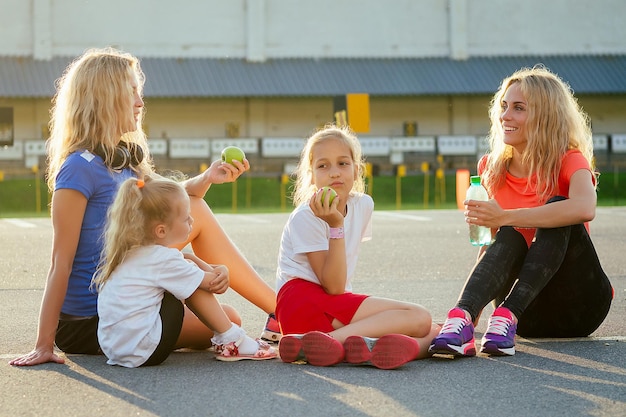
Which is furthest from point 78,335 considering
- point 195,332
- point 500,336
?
point 500,336

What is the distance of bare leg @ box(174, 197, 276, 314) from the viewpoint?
543cm

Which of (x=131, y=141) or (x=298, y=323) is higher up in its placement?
(x=131, y=141)

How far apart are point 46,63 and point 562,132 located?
3455 cm

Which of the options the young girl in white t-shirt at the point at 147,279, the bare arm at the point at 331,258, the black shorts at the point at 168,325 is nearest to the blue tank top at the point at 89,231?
the young girl in white t-shirt at the point at 147,279

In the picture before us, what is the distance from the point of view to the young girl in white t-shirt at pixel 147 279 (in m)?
4.58

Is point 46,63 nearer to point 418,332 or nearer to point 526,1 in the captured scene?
point 526,1

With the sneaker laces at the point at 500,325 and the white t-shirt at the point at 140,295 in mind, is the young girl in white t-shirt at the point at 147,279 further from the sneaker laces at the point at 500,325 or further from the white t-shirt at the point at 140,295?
the sneaker laces at the point at 500,325

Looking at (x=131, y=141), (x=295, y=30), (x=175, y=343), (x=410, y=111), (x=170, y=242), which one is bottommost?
(x=175, y=343)

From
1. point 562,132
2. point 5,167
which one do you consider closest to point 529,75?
point 562,132

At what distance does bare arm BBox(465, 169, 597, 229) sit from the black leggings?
0.05m

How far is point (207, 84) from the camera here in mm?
38375

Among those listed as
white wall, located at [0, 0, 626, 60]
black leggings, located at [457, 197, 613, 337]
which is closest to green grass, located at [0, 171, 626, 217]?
white wall, located at [0, 0, 626, 60]

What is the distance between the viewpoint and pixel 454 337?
4730 millimetres

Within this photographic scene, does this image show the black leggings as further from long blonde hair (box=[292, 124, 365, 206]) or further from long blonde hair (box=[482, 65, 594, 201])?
long blonde hair (box=[292, 124, 365, 206])
